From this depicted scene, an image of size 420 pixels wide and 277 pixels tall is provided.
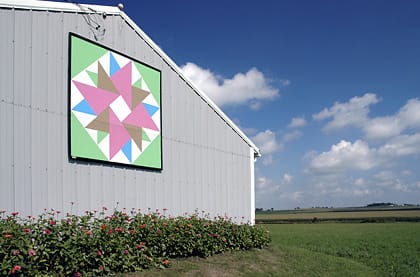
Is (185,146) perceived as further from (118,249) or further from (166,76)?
(118,249)

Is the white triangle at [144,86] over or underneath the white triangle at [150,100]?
over

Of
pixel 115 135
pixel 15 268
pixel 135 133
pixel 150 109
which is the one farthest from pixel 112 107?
pixel 15 268

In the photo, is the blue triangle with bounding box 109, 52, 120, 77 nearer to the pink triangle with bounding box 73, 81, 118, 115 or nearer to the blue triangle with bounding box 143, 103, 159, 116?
the pink triangle with bounding box 73, 81, 118, 115

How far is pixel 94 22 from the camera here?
39.3ft

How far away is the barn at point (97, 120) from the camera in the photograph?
375 inches

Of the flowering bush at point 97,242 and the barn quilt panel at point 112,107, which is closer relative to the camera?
the flowering bush at point 97,242

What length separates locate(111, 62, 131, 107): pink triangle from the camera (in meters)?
12.3

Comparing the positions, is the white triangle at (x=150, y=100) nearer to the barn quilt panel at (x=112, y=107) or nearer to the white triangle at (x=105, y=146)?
the barn quilt panel at (x=112, y=107)

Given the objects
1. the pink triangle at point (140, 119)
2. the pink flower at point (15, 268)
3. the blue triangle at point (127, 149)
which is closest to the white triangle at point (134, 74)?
the pink triangle at point (140, 119)

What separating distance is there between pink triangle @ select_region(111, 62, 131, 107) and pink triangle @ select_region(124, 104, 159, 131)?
347mm

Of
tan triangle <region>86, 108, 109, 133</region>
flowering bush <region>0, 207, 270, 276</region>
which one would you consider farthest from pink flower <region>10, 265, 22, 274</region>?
tan triangle <region>86, 108, 109, 133</region>

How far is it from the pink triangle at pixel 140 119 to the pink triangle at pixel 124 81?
0.35 meters

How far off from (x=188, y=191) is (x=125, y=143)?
3.39 meters

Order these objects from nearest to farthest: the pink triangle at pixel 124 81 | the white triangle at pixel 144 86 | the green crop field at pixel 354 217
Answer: the pink triangle at pixel 124 81, the white triangle at pixel 144 86, the green crop field at pixel 354 217
